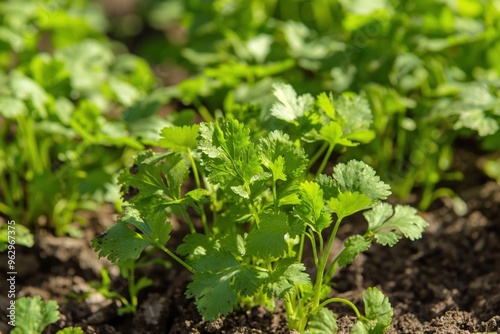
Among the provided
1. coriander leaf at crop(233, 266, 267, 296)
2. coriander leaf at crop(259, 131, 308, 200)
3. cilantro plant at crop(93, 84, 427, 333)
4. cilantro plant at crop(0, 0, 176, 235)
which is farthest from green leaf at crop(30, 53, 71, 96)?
coriander leaf at crop(233, 266, 267, 296)

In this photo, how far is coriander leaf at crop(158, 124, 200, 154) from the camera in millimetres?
1716

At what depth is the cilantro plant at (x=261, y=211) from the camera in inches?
63.5

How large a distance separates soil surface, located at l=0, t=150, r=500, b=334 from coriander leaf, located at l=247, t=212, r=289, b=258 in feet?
0.92

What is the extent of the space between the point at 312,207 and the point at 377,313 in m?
0.32

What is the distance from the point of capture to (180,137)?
5.69ft

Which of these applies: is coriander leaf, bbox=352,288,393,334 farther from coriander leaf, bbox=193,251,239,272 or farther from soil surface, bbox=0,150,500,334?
coriander leaf, bbox=193,251,239,272

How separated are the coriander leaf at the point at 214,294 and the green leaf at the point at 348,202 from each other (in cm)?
29

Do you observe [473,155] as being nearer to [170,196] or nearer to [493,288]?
[493,288]

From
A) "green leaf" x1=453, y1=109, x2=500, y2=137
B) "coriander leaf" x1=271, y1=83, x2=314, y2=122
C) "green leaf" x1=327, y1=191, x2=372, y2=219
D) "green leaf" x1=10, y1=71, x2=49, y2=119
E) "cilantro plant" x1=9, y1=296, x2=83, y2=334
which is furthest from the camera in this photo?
"green leaf" x1=10, y1=71, x2=49, y2=119

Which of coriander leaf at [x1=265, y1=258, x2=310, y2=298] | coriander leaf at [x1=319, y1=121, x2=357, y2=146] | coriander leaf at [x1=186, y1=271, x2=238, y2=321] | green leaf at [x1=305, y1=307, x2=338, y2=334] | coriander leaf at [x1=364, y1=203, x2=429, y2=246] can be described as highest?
coriander leaf at [x1=319, y1=121, x2=357, y2=146]

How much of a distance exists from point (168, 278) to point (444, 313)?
84cm

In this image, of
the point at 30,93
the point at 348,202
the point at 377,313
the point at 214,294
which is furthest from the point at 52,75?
the point at 377,313

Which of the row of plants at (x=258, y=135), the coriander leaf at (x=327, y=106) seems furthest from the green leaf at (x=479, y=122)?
the coriander leaf at (x=327, y=106)

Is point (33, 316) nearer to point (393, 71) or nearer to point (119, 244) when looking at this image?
point (119, 244)
